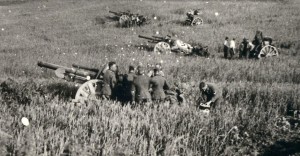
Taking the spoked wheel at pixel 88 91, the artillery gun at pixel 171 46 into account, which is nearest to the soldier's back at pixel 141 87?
the spoked wheel at pixel 88 91

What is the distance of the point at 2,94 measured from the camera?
10305 mm

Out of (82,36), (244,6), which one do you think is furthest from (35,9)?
(244,6)

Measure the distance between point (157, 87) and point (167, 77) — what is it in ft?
11.9

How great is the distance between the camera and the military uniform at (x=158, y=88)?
32.8 feet

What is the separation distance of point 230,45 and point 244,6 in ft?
47.9

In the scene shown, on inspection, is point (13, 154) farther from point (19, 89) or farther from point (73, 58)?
point (73, 58)

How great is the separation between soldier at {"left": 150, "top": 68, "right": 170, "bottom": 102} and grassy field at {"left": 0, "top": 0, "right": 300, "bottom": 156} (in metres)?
0.49

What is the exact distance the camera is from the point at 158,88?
1006 centimetres

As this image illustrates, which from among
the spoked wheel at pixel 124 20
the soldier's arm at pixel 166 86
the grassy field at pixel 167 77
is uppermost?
the spoked wheel at pixel 124 20

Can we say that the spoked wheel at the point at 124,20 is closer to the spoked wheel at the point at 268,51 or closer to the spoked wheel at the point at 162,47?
the spoked wheel at the point at 162,47

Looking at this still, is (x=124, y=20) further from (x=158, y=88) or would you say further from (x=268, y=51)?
(x=158, y=88)

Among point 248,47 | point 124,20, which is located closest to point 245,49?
point 248,47

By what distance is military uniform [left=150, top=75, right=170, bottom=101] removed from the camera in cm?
999

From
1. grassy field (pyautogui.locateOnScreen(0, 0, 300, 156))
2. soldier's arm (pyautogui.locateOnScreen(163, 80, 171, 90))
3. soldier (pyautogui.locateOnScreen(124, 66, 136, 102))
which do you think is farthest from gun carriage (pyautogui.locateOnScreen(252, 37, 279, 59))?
soldier (pyautogui.locateOnScreen(124, 66, 136, 102))
